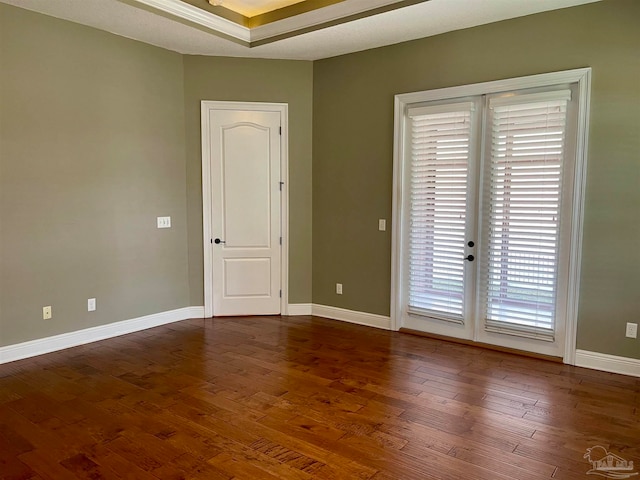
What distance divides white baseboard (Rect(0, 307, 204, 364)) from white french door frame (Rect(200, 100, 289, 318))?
11.9 inches

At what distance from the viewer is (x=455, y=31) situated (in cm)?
432

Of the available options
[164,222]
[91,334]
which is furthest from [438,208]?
[91,334]

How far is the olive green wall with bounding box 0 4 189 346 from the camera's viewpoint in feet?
12.8

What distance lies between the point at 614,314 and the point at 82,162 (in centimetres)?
485

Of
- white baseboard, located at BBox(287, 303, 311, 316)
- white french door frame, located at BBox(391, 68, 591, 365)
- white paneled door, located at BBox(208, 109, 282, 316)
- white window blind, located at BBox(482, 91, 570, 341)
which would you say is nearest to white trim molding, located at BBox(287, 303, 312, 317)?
white baseboard, located at BBox(287, 303, 311, 316)

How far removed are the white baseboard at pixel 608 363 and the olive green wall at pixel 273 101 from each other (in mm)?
2896

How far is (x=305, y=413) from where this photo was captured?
3.04 m

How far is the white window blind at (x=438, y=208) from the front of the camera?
440cm

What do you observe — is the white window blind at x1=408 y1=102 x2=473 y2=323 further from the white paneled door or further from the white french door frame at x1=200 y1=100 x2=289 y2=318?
the white paneled door

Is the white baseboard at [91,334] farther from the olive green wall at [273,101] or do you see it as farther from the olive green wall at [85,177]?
the olive green wall at [273,101]

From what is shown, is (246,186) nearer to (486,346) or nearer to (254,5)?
(254,5)

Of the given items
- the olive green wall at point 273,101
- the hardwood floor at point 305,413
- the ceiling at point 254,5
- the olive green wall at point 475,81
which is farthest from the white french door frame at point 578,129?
the ceiling at point 254,5

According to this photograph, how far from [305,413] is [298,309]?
2517 millimetres

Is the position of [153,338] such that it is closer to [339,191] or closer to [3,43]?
[339,191]
